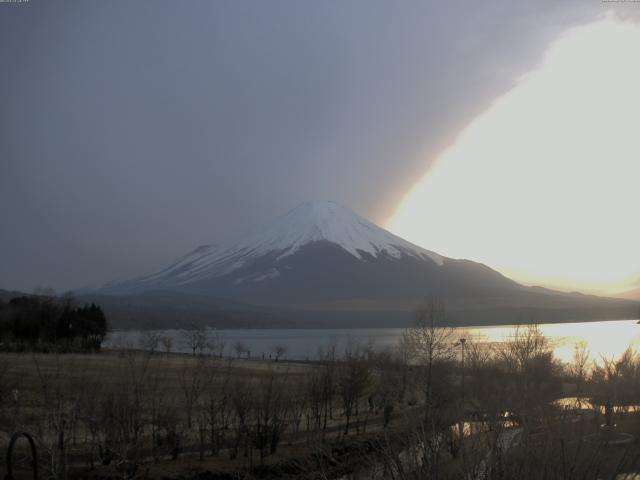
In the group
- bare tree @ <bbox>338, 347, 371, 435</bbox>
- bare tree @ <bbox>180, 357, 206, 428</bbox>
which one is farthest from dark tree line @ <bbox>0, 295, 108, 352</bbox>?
bare tree @ <bbox>338, 347, 371, 435</bbox>

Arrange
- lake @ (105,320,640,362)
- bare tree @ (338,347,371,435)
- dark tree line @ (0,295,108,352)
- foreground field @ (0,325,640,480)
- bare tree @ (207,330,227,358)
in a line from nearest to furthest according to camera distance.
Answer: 1. foreground field @ (0,325,640,480)
2. bare tree @ (338,347,371,435)
3. lake @ (105,320,640,362)
4. dark tree line @ (0,295,108,352)
5. bare tree @ (207,330,227,358)

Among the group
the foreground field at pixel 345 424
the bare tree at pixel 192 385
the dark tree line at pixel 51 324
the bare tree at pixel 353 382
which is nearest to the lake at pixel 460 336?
the dark tree line at pixel 51 324

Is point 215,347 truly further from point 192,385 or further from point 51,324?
point 192,385

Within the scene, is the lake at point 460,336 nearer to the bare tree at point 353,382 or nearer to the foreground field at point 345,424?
the foreground field at point 345,424

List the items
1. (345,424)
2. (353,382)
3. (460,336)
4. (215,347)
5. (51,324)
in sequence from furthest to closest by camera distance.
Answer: (215,347), (460,336), (51,324), (353,382), (345,424)

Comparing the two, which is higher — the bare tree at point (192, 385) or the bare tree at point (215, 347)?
the bare tree at point (192, 385)

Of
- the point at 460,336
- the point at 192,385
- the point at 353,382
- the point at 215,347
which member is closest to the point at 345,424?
the point at 353,382

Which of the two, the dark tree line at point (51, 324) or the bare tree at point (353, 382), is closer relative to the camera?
the bare tree at point (353, 382)

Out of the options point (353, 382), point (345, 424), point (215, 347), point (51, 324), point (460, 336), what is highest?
point (51, 324)

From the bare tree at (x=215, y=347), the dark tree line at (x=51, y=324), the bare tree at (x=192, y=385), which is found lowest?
the bare tree at (x=215, y=347)

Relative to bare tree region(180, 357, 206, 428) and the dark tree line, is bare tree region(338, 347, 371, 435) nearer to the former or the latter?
bare tree region(180, 357, 206, 428)

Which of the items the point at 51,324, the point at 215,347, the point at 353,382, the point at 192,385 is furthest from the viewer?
the point at 215,347

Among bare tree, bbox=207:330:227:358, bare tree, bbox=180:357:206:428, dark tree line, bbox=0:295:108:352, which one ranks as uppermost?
dark tree line, bbox=0:295:108:352

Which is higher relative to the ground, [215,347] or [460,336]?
[460,336]
